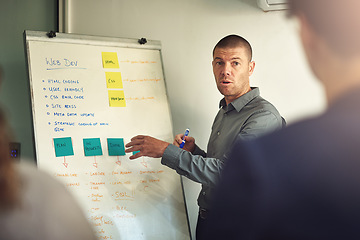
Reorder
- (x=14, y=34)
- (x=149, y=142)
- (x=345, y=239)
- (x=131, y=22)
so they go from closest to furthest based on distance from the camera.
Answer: (x=345, y=239) → (x=149, y=142) → (x=14, y=34) → (x=131, y=22)

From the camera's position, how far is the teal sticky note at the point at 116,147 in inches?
92.6

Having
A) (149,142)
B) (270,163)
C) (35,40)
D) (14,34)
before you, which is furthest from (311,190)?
(14,34)

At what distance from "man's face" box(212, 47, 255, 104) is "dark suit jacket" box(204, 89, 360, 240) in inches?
70.9

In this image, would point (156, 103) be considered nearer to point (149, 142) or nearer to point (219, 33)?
point (149, 142)

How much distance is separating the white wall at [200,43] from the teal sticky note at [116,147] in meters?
0.61

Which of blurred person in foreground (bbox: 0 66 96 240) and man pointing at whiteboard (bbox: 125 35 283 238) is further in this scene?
man pointing at whiteboard (bbox: 125 35 283 238)

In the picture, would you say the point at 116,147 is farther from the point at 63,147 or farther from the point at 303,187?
the point at 303,187

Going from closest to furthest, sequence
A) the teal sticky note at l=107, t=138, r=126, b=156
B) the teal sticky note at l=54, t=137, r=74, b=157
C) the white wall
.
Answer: the teal sticky note at l=54, t=137, r=74, b=157 → the teal sticky note at l=107, t=138, r=126, b=156 → the white wall

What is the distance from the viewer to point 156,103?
2555mm

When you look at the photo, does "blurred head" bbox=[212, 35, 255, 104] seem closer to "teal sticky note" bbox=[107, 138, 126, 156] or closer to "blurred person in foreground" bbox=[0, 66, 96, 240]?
"teal sticky note" bbox=[107, 138, 126, 156]

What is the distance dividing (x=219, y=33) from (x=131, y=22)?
2.01 feet

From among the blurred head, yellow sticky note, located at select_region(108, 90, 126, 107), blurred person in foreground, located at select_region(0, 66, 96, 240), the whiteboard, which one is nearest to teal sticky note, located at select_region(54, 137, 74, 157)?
the whiteboard

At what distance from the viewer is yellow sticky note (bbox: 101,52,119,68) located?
250 centimetres

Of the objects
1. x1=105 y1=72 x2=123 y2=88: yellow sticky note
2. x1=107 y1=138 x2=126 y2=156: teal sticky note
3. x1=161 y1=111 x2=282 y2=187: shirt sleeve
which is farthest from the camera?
x1=105 y1=72 x2=123 y2=88: yellow sticky note
